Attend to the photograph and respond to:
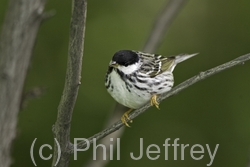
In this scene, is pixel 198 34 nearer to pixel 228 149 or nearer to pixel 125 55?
pixel 228 149

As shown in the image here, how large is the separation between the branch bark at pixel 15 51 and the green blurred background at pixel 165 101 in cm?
225

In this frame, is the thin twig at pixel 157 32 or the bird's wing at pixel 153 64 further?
the thin twig at pixel 157 32

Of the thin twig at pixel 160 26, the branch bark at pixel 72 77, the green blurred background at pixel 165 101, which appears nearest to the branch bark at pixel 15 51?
the branch bark at pixel 72 77

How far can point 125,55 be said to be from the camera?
10.0 ft

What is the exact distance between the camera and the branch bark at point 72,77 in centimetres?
178

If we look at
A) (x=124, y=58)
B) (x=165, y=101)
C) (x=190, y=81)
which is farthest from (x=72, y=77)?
(x=165, y=101)

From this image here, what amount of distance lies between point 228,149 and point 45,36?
187 cm

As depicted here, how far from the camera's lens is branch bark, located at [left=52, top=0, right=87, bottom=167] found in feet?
5.84

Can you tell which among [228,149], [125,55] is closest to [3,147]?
[125,55]

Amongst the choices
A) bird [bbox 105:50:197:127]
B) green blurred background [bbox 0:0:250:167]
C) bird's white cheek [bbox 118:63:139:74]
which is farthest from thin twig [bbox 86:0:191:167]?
green blurred background [bbox 0:0:250:167]

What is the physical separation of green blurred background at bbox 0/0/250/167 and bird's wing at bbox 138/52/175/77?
0.72 metres

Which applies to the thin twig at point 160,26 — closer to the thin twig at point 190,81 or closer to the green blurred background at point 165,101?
the green blurred background at point 165,101

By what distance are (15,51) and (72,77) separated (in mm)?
285

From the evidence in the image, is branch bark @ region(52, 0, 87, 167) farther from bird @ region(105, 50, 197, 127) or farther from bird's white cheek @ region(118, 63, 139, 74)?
bird's white cheek @ region(118, 63, 139, 74)
